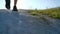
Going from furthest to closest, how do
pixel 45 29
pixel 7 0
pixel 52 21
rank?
pixel 7 0 < pixel 52 21 < pixel 45 29

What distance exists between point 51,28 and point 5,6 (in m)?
4.09

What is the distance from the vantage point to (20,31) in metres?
9.20

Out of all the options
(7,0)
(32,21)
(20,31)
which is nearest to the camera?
(20,31)

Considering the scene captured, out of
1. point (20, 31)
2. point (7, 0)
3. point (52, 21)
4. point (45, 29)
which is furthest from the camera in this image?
point (7, 0)

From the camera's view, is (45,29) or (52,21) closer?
(45,29)

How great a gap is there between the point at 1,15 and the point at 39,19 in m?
1.58

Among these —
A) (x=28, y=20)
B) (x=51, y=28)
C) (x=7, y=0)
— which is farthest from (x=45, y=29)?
(x=7, y=0)

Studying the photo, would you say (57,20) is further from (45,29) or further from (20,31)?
(20,31)

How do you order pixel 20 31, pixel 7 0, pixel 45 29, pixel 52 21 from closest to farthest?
pixel 20 31 → pixel 45 29 → pixel 52 21 → pixel 7 0

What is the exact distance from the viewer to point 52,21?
38.1ft

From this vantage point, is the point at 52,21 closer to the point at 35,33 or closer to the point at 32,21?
the point at 32,21

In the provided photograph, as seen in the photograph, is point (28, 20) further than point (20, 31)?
Yes

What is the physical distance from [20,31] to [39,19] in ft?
7.42

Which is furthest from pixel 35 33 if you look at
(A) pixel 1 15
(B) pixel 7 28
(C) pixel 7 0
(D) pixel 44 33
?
(C) pixel 7 0
